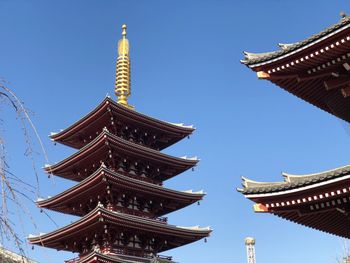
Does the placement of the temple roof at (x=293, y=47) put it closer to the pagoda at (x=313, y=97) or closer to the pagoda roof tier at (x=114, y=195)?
the pagoda at (x=313, y=97)

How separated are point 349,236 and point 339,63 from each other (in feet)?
16.3

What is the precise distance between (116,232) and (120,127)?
294 inches

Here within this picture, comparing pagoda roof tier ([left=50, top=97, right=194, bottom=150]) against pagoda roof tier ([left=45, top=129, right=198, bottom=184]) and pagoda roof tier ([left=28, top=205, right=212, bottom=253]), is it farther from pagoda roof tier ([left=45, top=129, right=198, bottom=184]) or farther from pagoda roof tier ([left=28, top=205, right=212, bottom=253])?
pagoda roof tier ([left=28, top=205, right=212, bottom=253])

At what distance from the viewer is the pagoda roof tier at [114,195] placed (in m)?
28.8

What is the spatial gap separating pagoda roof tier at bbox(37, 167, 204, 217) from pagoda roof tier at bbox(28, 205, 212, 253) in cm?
172

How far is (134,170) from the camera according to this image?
3209 cm

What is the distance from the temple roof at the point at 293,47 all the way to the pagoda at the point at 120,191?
16.5m

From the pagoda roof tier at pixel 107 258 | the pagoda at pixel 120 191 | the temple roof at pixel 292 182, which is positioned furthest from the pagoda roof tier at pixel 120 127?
the temple roof at pixel 292 182

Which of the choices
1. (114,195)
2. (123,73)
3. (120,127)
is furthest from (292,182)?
(123,73)

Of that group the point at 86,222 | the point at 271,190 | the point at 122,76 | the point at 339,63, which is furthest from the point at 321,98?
the point at 122,76

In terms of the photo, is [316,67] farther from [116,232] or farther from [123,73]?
[123,73]

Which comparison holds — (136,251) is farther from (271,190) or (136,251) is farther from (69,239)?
(271,190)

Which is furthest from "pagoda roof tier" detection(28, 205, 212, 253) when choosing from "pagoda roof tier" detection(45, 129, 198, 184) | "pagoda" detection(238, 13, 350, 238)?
"pagoda" detection(238, 13, 350, 238)

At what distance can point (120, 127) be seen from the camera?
3256cm
